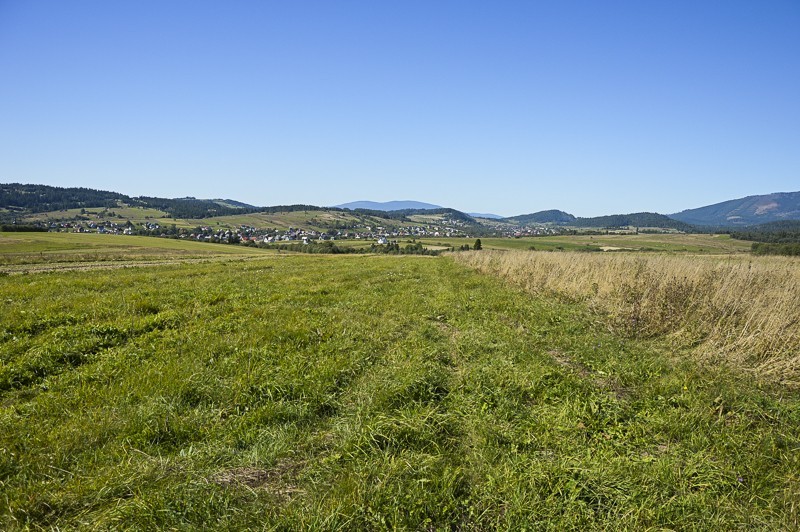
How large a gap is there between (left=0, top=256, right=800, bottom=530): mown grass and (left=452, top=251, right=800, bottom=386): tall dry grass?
2.84ft

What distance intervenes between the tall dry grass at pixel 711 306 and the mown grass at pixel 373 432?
866 mm

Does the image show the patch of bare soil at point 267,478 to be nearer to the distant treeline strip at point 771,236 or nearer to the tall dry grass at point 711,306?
the tall dry grass at point 711,306

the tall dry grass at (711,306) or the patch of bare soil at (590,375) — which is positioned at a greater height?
the tall dry grass at (711,306)

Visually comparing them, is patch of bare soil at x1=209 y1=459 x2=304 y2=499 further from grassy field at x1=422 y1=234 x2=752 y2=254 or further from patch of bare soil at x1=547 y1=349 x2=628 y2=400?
grassy field at x1=422 y1=234 x2=752 y2=254

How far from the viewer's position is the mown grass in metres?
3.17

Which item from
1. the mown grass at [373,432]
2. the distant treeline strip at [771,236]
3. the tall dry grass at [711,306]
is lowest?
the mown grass at [373,432]

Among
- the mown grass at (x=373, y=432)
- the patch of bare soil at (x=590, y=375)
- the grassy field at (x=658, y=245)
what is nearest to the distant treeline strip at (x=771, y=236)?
the grassy field at (x=658, y=245)

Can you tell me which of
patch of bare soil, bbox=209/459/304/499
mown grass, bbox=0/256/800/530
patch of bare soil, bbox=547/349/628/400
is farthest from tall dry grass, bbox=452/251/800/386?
patch of bare soil, bbox=209/459/304/499

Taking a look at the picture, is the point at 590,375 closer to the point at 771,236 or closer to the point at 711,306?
the point at 711,306

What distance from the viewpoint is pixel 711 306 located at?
9.05 meters

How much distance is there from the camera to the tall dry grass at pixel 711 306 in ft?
22.8

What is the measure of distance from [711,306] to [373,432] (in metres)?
9.37

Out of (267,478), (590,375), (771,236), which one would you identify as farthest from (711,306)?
(771,236)

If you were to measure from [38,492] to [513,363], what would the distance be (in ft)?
21.0
